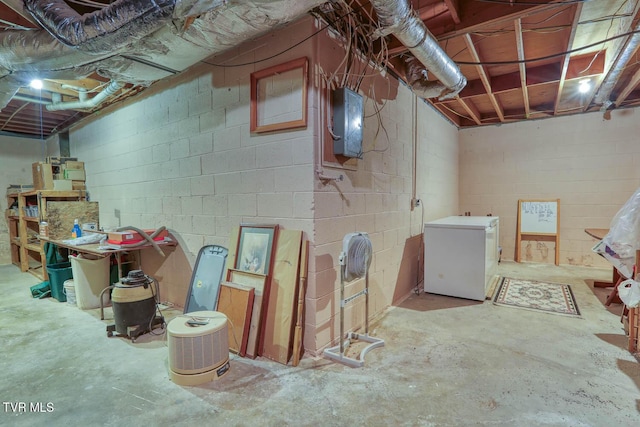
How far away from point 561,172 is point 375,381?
517cm

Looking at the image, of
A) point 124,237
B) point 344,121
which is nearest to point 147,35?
point 344,121

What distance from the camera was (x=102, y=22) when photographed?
6.20ft

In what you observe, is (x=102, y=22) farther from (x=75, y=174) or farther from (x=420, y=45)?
(x=75, y=174)

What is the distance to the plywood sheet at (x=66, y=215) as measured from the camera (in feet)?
13.3

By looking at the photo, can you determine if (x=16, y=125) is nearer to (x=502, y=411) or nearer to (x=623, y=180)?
(x=502, y=411)

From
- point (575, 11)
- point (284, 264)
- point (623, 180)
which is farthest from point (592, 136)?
point (284, 264)

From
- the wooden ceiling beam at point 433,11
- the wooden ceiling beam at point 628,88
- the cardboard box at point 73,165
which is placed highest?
the wooden ceiling beam at point 433,11

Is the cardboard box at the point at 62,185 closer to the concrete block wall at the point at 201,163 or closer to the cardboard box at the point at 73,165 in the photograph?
the cardboard box at the point at 73,165

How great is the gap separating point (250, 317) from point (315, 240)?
0.77 meters

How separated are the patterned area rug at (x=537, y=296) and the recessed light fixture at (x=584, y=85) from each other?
2.55 metres

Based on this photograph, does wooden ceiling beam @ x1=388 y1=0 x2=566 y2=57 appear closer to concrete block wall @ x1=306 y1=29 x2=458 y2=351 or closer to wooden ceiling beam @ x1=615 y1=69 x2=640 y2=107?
concrete block wall @ x1=306 y1=29 x2=458 y2=351

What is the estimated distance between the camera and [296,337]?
86.7 inches

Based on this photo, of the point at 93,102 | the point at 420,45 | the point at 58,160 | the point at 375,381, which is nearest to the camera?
the point at 375,381

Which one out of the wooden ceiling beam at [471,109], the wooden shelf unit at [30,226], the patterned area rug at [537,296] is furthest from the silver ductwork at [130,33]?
the patterned area rug at [537,296]
